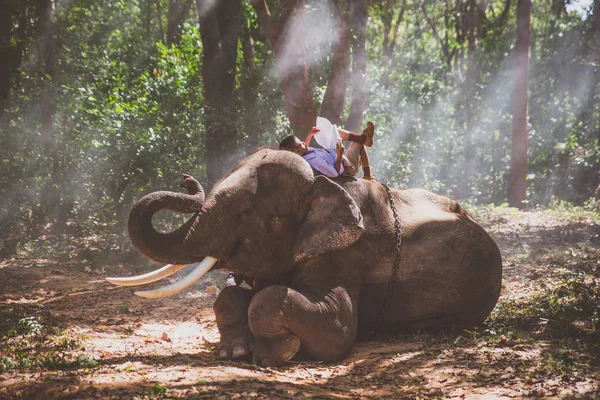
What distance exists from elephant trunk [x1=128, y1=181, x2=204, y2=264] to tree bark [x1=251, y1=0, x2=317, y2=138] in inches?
227

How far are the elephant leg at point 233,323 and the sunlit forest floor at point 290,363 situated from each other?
17 cm

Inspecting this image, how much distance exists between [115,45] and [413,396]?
24408 millimetres

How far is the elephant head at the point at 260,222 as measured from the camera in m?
5.20

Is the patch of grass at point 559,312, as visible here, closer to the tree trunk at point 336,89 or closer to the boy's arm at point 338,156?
the boy's arm at point 338,156

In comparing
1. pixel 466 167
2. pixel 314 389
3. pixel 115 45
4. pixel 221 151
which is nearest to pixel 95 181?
pixel 221 151

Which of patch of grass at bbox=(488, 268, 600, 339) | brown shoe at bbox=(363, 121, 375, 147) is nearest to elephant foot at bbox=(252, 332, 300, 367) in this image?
patch of grass at bbox=(488, 268, 600, 339)

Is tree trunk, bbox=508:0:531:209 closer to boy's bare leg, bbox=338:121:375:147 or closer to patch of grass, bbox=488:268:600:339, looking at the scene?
patch of grass, bbox=488:268:600:339

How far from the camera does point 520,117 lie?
59.1 ft

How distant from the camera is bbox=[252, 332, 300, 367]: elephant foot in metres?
5.11

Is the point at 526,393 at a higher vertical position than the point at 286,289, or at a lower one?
lower

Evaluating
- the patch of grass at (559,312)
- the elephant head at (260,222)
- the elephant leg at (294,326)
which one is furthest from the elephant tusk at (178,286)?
the patch of grass at (559,312)

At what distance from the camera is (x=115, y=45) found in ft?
84.1

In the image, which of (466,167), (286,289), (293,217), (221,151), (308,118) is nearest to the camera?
(286,289)

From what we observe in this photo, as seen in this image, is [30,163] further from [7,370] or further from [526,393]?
[526,393]
